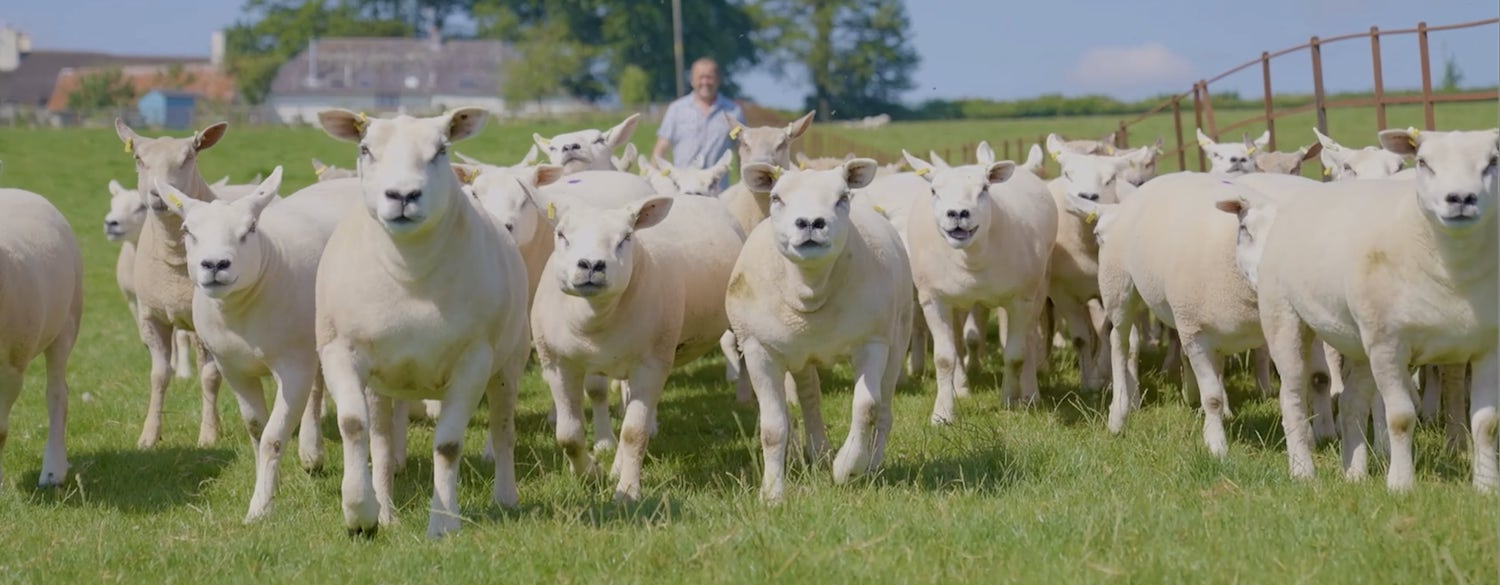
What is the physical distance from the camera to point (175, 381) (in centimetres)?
1201

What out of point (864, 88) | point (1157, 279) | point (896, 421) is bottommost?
point (896, 421)

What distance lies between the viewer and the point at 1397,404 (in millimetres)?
5922

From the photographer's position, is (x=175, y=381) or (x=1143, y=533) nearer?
(x=1143, y=533)

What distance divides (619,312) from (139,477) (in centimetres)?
288

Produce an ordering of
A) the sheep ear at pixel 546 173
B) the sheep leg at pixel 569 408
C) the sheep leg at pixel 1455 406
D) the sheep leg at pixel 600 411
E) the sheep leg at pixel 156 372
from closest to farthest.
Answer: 1. the sheep leg at pixel 1455 406
2. the sheep leg at pixel 569 408
3. the sheep leg at pixel 600 411
4. the sheep ear at pixel 546 173
5. the sheep leg at pixel 156 372

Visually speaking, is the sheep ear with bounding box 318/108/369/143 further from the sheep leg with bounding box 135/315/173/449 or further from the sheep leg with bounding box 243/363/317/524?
the sheep leg with bounding box 135/315/173/449

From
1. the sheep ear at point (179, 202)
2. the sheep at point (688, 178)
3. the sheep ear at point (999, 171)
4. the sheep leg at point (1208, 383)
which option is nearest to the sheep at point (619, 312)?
the sheep ear at point (179, 202)

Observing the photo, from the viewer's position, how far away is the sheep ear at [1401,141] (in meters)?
5.80

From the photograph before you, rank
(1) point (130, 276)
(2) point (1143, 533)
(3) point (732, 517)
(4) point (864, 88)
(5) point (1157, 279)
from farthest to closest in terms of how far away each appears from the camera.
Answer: (4) point (864, 88)
(1) point (130, 276)
(5) point (1157, 279)
(3) point (732, 517)
(2) point (1143, 533)

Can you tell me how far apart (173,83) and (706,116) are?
90.2m

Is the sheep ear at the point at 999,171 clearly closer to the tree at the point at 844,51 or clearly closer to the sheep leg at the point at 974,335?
the sheep leg at the point at 974,335

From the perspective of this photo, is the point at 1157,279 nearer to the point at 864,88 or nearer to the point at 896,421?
the point at 896,421

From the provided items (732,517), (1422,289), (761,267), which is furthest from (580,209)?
(1422,289)

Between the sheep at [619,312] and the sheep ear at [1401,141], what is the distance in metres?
2.85
